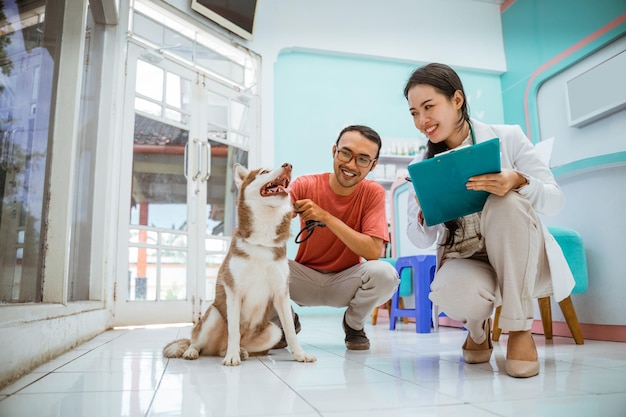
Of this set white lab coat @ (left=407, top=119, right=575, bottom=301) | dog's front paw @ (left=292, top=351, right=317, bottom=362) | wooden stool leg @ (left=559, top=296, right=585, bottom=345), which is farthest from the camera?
wooden stool leg @ (left=559, top=296, right=585, bottom=345)

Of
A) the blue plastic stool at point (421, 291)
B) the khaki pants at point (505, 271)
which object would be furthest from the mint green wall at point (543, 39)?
the khaki pants at point (505, 271)

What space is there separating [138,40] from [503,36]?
4738mm

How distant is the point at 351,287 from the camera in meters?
2.21

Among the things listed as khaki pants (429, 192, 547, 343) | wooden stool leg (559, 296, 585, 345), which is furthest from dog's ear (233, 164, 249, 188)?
wooden stool leg (559, 296, 585, 345)

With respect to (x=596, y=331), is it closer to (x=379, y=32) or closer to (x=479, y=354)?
(x=479, y=354)

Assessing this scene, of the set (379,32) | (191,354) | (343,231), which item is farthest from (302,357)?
(379,32)

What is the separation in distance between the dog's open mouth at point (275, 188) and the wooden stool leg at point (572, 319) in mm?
1610

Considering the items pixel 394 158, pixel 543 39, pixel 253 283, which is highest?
pixel 543 39

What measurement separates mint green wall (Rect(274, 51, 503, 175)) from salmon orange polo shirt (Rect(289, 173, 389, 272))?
9.49 feet

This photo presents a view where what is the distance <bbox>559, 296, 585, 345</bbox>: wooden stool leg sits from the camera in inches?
89.8

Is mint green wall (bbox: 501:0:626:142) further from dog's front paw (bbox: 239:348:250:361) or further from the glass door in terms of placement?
dog's front paw (bbox: 239:348:250:361)

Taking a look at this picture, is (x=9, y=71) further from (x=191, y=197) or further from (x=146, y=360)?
(x=191, y=197)

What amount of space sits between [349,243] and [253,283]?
51 centimetres

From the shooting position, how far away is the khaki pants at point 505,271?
141cm
